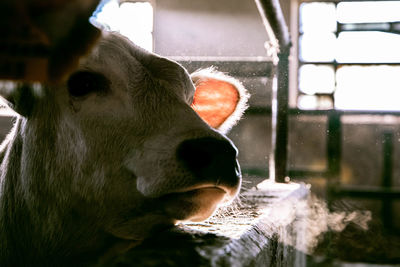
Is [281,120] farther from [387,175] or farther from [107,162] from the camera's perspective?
[387,175]

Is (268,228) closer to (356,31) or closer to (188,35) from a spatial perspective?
(188,35)

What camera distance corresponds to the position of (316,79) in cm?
554

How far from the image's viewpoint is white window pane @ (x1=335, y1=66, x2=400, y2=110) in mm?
4695

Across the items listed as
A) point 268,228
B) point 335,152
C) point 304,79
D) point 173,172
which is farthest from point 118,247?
point 304,79

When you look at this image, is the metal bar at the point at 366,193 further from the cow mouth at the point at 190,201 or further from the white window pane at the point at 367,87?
the cow mouth at the point at 190,201

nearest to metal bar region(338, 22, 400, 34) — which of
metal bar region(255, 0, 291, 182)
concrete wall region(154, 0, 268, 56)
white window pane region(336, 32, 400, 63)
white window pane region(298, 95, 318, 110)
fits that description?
white window pane region(336, 32, 400, 63)

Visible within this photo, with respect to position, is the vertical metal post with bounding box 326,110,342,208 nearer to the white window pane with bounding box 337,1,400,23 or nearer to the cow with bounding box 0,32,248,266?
the white window pane with bounding box 337,1,400,23

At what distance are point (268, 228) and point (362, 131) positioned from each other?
4607 mm

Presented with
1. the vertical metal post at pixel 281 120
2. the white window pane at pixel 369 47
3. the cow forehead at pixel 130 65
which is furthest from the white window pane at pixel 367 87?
the cow forehead at pixel 130 65

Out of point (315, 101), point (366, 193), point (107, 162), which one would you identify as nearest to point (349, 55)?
point (315, 101)

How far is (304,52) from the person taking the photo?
5.59m

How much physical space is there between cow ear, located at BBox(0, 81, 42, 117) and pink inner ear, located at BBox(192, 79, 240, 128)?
52cm

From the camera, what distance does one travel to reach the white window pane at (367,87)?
4.69m

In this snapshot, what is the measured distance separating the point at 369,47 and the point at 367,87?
464 millimetres
